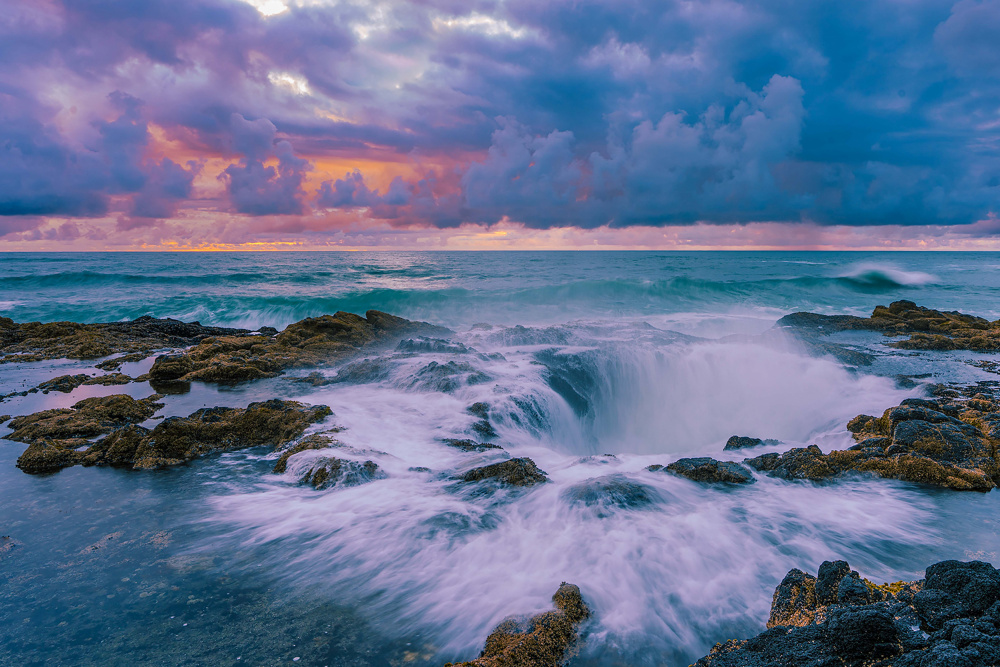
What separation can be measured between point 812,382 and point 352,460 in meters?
10.3

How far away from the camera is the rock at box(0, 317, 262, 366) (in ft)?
45.0

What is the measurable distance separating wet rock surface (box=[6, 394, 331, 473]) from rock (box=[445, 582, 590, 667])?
549 cm

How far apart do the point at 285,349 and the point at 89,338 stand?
23.3 feet

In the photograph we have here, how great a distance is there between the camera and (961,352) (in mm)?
13516

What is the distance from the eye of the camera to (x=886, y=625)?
2639 mm

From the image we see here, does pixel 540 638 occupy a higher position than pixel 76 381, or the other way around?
pixel 540 638

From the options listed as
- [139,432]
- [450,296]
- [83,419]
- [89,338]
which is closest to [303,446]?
[139,432]

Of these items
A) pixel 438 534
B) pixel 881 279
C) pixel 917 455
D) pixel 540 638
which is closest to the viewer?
pixel 540 638

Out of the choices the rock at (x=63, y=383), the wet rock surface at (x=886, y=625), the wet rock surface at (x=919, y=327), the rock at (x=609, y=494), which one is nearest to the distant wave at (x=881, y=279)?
the wet rock surface at (x=919, y=327)

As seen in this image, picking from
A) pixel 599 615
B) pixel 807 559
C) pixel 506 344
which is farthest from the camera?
pixel 506 344

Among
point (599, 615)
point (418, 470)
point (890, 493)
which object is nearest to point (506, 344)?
point (418, 470)

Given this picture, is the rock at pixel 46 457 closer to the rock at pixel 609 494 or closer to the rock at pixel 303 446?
the rock at pixel 303 446

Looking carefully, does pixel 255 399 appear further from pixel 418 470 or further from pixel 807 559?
pixel 807 559

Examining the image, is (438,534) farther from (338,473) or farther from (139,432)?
(139,432)
